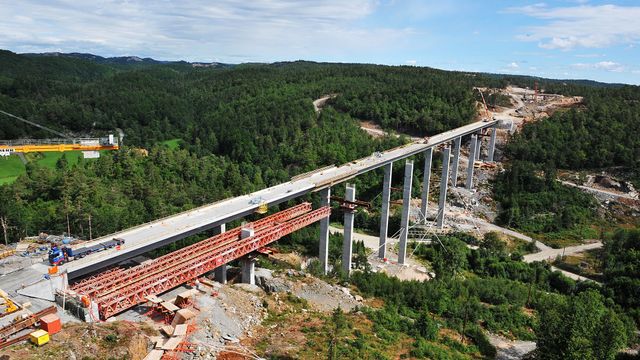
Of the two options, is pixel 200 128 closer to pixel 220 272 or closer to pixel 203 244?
pixel 220 272

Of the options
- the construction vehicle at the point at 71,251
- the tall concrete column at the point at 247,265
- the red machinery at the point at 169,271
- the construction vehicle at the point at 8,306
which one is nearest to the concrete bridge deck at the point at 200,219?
the construction vehicle at the point at 71,251

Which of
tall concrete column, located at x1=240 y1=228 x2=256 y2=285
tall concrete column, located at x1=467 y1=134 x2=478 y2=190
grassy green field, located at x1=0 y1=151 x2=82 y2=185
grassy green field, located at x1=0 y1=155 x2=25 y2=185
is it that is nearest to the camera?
tall concrete column, located at x1=240 y1=228 x2=256 y2=285

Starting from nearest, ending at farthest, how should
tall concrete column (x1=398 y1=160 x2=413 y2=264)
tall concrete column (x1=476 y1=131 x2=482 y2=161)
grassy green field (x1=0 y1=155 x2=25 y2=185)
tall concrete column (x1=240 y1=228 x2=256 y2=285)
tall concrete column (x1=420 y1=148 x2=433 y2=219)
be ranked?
tall concrete column (x1=240 y1=228 x2=256 y2=285)
tall concrete column (x1=398 y1=160 x2=413 y2=264)
tall concrete column (x1=420 y1=148 x2=433 y2=219)
grassy green field (x1=0 y1=155 x2=25 y2=185)
tall concrete column (x1=476 y1=131 x2=482 y2=161)

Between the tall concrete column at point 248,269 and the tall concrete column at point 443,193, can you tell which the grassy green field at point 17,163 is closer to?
the tall concrete column at point 248,269

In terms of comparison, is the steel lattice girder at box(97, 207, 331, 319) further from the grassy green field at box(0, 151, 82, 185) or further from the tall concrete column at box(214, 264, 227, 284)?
the grassy green field at box(0, 151, 82, 185)

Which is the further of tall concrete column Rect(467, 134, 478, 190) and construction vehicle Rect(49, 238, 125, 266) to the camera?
tall concrete column Rect(467, 134, 478, 190)

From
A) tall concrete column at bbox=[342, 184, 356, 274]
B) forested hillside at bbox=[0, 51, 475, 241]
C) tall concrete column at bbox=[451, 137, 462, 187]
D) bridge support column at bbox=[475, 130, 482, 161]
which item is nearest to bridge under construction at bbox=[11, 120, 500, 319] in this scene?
tall concrete column at bbox=[342, 184, 356, 274]

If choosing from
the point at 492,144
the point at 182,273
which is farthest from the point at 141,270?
the point at 492,144
